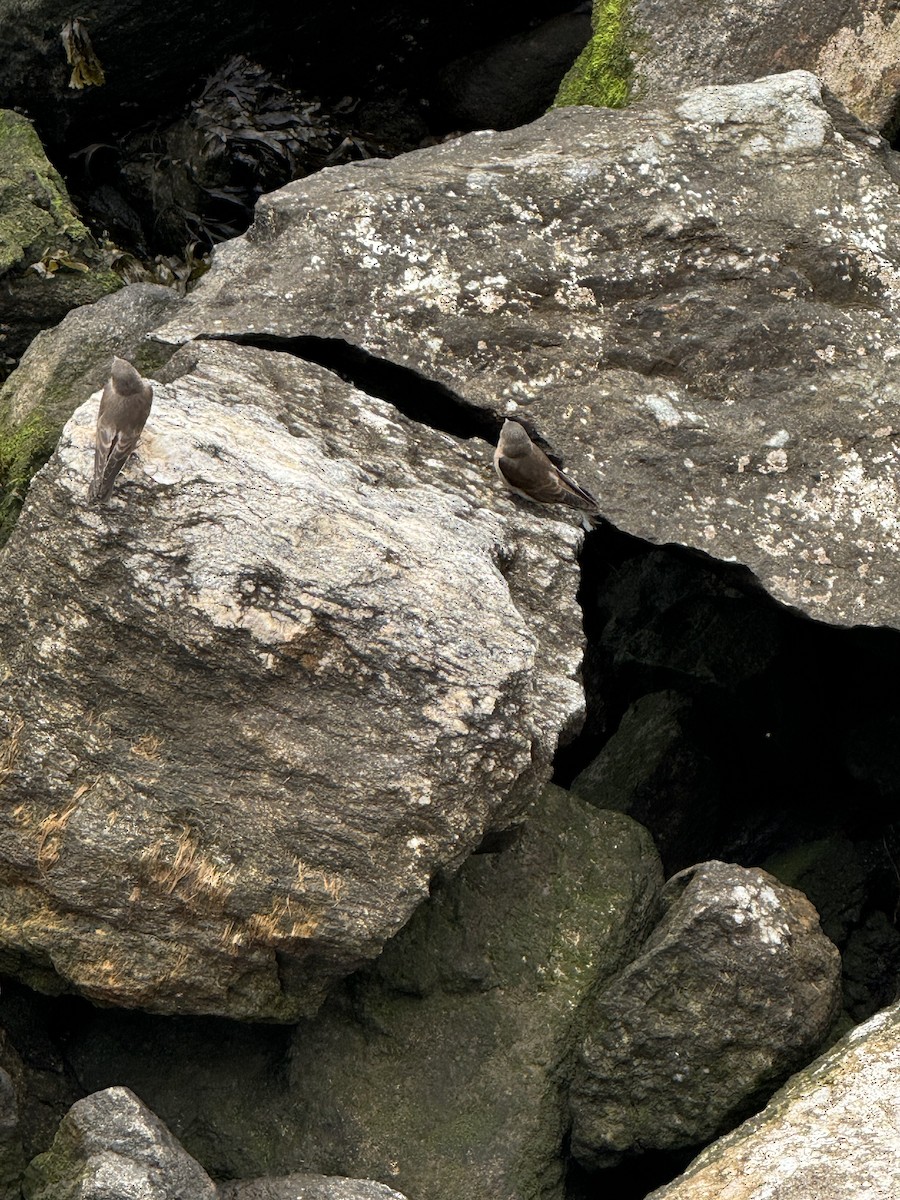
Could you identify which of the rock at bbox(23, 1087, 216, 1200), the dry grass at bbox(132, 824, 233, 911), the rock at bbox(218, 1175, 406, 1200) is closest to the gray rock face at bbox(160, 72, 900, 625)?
the dry grass at bbox(132, 824, 233, 911)

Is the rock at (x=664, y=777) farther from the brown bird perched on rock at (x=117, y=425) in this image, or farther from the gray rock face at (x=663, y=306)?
the brown bird perched on rock at (x=117, y=425)

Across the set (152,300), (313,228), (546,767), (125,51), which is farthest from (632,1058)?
(125,51)

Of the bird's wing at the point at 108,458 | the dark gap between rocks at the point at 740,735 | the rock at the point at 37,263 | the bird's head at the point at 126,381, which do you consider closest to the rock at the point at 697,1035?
the dark gap between rocks at the point at 740,735

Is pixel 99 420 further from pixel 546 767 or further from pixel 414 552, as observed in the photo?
pixel 546 767

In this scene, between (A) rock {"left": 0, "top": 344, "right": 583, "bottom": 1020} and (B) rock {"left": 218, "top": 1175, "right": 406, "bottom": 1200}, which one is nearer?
(B) rock {"left": 218, "top": 1175, "right": 406, "bottom": 1200}

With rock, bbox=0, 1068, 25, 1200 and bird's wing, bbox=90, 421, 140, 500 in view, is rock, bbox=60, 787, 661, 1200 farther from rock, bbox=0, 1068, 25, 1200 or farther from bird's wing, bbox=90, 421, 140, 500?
bird's wing, bbox=90, 421, 140, 500

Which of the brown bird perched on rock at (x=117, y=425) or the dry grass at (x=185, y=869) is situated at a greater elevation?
the brown bird perched on rock at (x=117, y=425)
